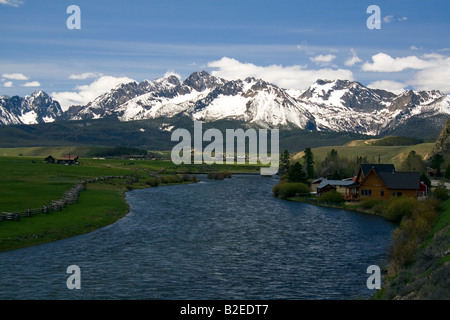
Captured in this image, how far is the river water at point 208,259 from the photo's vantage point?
1564 inches

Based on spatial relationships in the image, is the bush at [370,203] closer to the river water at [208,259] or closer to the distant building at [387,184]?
the distant building at [387,184]

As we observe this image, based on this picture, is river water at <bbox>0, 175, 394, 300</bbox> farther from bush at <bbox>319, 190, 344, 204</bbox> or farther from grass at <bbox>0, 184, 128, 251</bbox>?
bush at <bbox>319, 190, 344, 204</bbox>

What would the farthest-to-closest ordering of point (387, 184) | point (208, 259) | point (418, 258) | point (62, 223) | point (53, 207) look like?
point (387, 184) → point (53, 207) → point (62, 223) → point (208, 259) → point (418, 258)

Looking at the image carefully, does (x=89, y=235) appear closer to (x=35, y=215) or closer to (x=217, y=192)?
(x=35, y=215)

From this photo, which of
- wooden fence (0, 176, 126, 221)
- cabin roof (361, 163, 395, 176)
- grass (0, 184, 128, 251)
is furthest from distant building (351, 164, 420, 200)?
wooden fence (0, 176, 126, 221)

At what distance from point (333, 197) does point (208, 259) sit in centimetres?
5756

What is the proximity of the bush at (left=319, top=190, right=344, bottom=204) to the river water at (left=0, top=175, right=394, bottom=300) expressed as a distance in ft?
61.8

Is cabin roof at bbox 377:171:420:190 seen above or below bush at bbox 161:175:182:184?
above

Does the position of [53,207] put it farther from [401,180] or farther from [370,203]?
[401,180]

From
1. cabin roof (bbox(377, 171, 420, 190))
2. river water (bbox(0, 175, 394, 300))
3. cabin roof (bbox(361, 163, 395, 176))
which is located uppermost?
cabin roof (bbox(361, 163, 395, 176))

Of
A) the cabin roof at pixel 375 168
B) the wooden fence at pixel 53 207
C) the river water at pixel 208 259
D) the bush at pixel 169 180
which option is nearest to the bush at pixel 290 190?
the cabin roof at pixel 375 168

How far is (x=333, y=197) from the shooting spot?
10231 cm

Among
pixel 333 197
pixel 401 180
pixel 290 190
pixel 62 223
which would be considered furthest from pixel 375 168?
pixel 62 223

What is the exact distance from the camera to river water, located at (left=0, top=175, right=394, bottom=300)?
3972 cm
